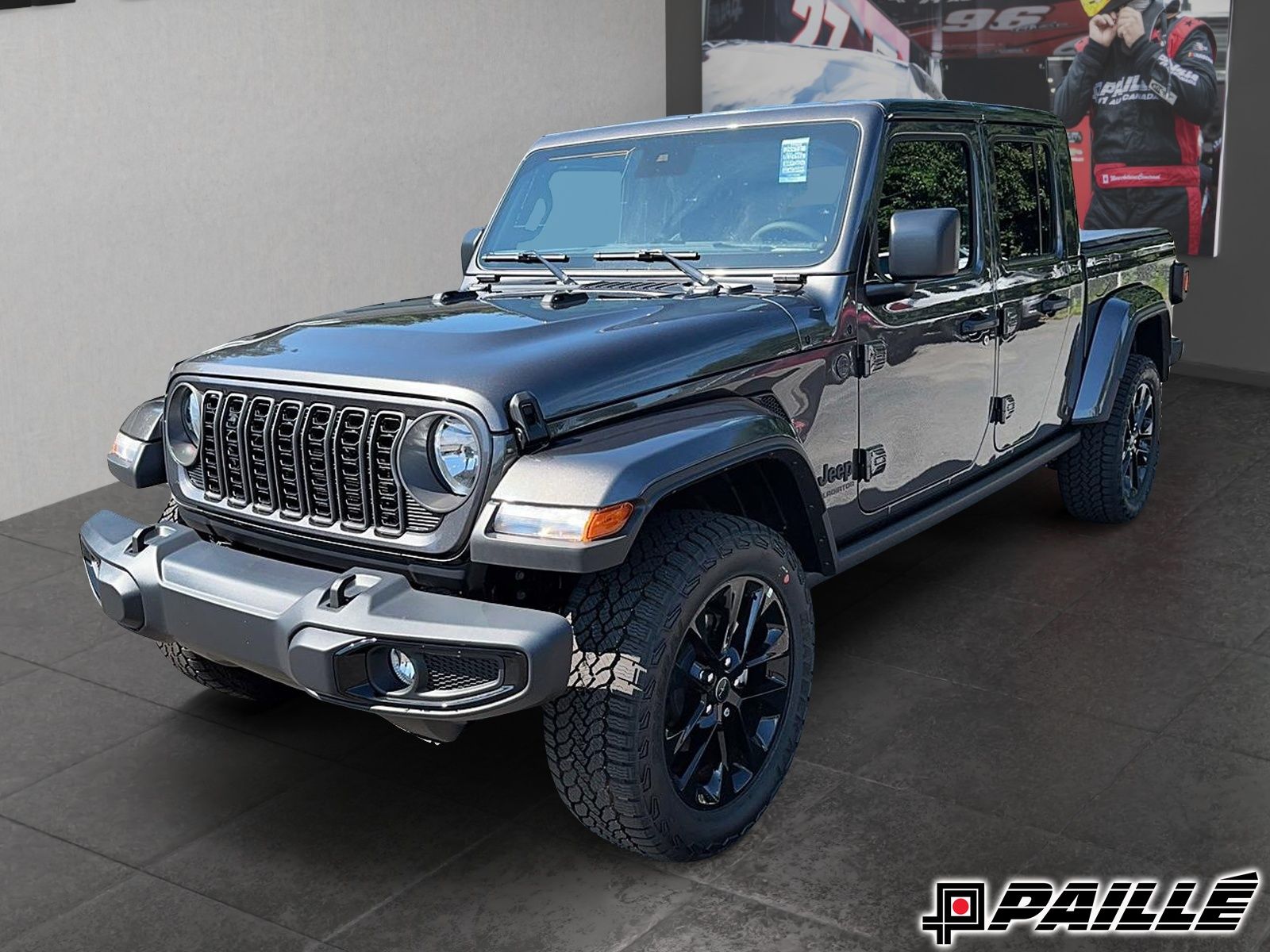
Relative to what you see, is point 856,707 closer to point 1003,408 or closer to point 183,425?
point 1003,408

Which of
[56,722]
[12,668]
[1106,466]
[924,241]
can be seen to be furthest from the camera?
[1106,466]

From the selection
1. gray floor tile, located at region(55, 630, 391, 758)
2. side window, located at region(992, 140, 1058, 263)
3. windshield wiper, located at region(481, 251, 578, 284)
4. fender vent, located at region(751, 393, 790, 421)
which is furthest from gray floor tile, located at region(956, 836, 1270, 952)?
side window, located at region(992, 140, 1058, 263)

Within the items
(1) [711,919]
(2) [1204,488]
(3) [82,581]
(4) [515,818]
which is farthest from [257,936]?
(2) [1204,488]

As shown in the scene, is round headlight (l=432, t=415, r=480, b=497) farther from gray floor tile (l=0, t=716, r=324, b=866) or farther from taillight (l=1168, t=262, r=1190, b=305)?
taillight (l=1168, t=262, r=1190, b=305)

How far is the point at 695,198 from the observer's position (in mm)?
4164

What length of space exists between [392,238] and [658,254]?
492 centimetres

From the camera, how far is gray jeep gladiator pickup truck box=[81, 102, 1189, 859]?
2861 millimetres

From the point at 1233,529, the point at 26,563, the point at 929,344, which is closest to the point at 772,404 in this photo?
the point at 929,344

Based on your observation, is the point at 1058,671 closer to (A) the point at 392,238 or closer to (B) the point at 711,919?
(B) the point at 711,919

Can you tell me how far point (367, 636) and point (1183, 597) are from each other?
130 inches

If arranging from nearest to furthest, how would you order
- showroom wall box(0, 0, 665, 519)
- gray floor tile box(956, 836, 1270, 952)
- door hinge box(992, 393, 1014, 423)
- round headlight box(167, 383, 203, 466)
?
1. gray floor tile box(956, 836, 1270, 952)
2. round headlight box(167, 383, 203, 466)
3. door hinge box(992, 393, 1014, 423)
4. showroom wall box(0, 0, 665, 519)

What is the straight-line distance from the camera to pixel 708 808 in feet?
10.6

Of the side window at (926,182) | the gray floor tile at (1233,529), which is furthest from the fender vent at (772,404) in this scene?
the gray floor tile at (1233,529)

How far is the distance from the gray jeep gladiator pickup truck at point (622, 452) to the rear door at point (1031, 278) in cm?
3
